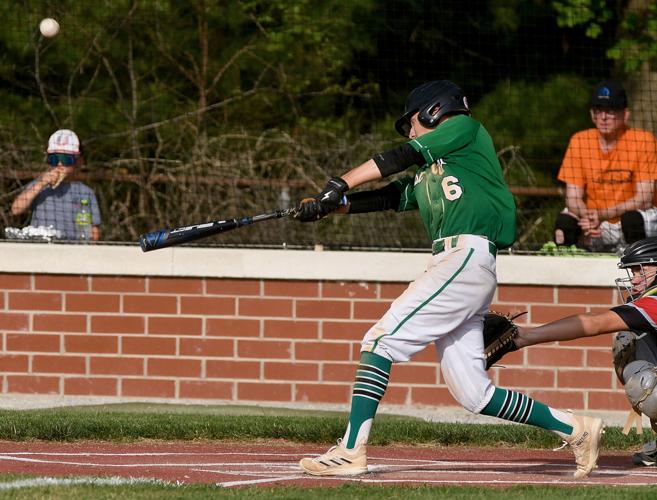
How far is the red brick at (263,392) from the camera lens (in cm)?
1033

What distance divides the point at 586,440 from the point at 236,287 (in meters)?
A: 4.44

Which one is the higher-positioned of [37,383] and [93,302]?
[93,302]

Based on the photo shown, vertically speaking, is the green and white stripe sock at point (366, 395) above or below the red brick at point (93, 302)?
below

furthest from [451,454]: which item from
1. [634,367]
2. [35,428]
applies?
[35,428]

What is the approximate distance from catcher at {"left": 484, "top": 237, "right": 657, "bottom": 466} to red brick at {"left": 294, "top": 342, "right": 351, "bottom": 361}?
348 cm

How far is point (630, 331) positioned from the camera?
6.76 meters

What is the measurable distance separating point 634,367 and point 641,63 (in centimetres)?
846

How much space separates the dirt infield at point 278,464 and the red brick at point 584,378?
2.28 metres

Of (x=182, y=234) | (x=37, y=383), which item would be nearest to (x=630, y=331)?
(x=182, y=234)

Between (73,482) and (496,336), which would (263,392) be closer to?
(496,336)

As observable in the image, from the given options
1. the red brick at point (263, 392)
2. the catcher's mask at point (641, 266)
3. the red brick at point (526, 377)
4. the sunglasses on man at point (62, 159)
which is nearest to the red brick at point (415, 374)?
the red brick at point (526, 377)

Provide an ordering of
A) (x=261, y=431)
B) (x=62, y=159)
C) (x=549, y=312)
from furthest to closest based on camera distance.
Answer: (x=62, y=159)
(x=549, y=312)
(x=261, y=431)

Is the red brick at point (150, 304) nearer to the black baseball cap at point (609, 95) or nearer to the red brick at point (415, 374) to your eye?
the red brick at point (415, 374)

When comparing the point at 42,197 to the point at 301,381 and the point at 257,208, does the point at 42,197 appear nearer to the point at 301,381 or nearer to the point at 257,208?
the point at 257,208
